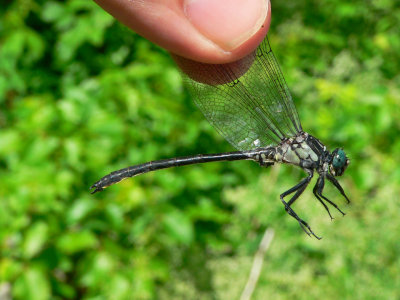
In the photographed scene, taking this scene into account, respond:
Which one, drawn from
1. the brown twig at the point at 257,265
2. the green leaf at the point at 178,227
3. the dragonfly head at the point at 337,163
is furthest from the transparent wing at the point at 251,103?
the green leaf at the point at 178,227

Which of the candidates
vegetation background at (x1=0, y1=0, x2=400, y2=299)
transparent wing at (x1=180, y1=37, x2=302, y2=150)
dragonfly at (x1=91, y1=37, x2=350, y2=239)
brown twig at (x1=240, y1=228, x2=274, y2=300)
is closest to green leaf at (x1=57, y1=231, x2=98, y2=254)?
vegetation background at (x1=0, y1=0, x2=400, y2=299)

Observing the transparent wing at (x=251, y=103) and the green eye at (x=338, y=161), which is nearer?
the green eye at (x=338, y=161)

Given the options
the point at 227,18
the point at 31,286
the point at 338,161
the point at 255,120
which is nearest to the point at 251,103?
the point at 255,120

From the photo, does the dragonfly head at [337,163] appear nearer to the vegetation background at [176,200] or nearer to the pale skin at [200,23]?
the pale skin at [200,23]

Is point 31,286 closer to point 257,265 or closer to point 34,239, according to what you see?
point 34,239

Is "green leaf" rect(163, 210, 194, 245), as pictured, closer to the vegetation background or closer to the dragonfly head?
the vegetation background

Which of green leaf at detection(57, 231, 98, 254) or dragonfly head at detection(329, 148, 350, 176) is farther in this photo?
green leaf at detection(57, 231, 98, 254)
